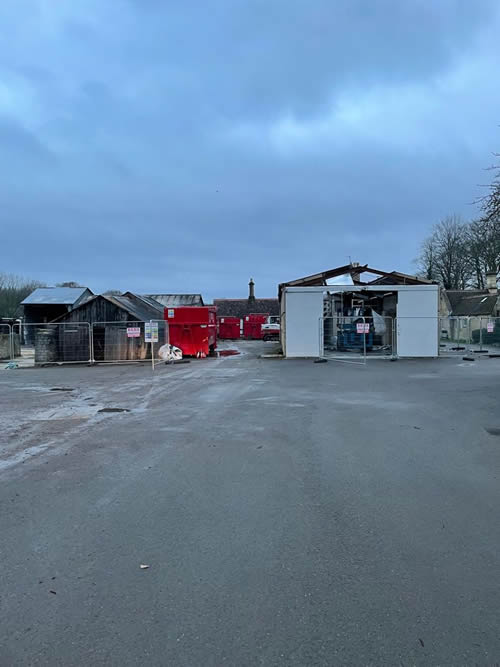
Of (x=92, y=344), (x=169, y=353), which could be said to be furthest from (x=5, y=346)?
(x=169, y=353)

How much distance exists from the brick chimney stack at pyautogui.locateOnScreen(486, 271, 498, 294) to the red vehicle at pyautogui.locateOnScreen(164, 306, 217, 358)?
3668 cm

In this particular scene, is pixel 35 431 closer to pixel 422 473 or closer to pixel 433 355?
Result: pixel 422 473

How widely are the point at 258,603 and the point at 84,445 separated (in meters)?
5.17

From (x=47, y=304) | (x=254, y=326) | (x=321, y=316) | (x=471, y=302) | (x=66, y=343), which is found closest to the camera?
(x=66, y=343)

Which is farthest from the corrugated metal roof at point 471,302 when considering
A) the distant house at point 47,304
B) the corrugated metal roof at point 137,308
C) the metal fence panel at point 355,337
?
the distant house at point 47,304

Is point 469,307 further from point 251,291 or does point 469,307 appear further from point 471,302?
point 251,291

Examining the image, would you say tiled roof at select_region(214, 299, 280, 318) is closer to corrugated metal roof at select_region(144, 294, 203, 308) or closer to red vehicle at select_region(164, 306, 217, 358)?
corrugated metal roof at select_region(144, 294, 203, 308)

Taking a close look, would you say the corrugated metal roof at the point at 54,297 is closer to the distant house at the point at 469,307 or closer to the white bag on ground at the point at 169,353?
the white bag on ground at the point at 169,353

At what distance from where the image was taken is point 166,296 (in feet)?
176

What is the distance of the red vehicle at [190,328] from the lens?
25.6 m

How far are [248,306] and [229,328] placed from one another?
1358 centimetres

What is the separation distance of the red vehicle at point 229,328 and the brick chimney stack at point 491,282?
1051 inches

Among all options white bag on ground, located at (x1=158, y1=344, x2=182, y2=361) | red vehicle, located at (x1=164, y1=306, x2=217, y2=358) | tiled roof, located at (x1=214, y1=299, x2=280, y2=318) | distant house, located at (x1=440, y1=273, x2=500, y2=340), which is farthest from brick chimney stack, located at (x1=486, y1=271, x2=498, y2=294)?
white bag on ground, located at (x1=158, y1=344, x2=182, y2=361)

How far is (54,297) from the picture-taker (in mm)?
40625
